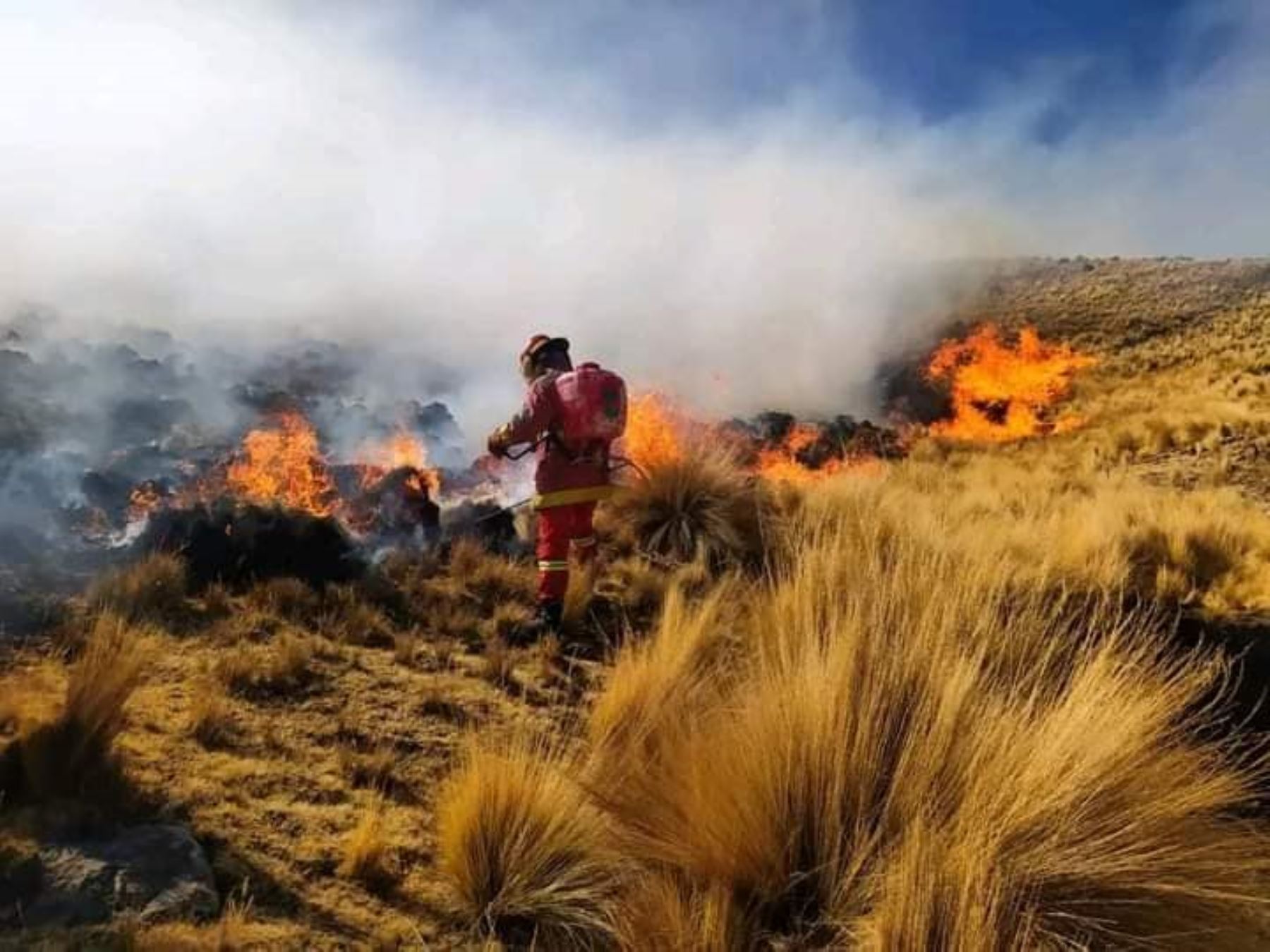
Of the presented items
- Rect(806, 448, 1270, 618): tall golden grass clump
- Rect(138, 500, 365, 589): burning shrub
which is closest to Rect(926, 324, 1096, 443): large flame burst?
Rect(806, 448, 1270, 618): tall golden grass clump

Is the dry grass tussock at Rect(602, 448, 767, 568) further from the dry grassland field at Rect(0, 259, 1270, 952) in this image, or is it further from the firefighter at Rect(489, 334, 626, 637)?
the firefighter at Rect(489, 334, 626, 637)

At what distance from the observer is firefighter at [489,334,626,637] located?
21.4ft

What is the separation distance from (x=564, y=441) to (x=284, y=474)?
4.87 m

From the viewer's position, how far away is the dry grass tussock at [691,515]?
27.0 feet

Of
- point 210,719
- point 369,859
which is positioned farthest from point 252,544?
point 369,859

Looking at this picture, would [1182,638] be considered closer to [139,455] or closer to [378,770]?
[378,770]

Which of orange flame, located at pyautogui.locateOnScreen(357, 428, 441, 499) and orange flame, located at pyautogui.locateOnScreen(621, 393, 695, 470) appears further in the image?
orange flame, located at pyautogui.locateOnScreen(357, 428, 441, 499)

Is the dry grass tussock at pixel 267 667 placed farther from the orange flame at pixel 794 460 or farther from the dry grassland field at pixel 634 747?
the orange flame at pixel 794 460

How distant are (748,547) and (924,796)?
18.5 ft

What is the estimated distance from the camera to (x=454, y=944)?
3053 millimetres

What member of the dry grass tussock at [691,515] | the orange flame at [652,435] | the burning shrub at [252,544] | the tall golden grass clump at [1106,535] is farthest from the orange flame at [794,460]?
the burning shrub at [252,544]

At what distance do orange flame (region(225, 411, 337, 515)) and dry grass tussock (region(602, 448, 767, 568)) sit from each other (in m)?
2.80

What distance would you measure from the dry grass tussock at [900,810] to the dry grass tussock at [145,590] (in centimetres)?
340

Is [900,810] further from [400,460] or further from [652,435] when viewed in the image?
[400,460]
